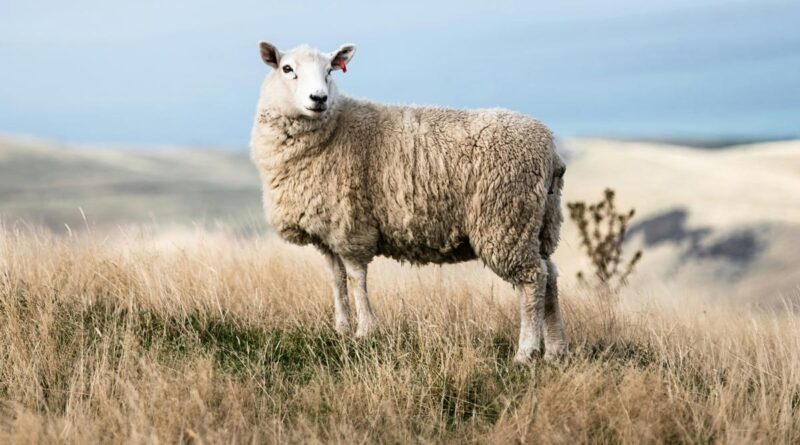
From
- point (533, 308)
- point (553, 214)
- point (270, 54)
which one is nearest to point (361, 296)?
point (533, 308)

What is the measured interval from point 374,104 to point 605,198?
4.24 m

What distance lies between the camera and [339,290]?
7969 millimetres

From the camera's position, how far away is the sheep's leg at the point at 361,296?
7.70 metres

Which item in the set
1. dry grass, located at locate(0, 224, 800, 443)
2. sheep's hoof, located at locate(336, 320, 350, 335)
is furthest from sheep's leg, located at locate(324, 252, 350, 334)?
dry grass, located at locate(0, 224, 800, 443)

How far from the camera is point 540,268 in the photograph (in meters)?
7.71

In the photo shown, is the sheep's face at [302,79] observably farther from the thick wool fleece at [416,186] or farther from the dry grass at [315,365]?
the dry grass at [315,365]

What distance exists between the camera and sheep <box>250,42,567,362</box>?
7520 mm

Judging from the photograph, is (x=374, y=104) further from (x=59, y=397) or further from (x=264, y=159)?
(x=59, y=397)

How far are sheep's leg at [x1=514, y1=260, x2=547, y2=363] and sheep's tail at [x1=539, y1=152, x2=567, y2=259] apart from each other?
0.26 meters

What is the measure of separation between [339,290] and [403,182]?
3.59 feet

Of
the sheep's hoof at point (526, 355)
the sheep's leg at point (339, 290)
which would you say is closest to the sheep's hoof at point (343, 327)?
the sheep's leg at point (339, 290)

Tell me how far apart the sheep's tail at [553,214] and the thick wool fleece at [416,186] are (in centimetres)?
12

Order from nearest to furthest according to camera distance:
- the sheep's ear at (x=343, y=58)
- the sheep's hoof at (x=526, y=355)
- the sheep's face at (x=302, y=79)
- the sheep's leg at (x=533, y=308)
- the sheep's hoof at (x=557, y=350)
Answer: the sheep's face at (x=302, y=79) < the sheep's hoof at (x=526, y=355) < the sheep's leg at (x=533, y=308) < the sheep's hoof at (x=557, y=350) < the sheep's ear at (x=343, y=58)

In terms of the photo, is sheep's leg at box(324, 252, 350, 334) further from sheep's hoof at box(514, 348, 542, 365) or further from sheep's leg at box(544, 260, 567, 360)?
sheep's leg at box(544, 260, 567, 360)
